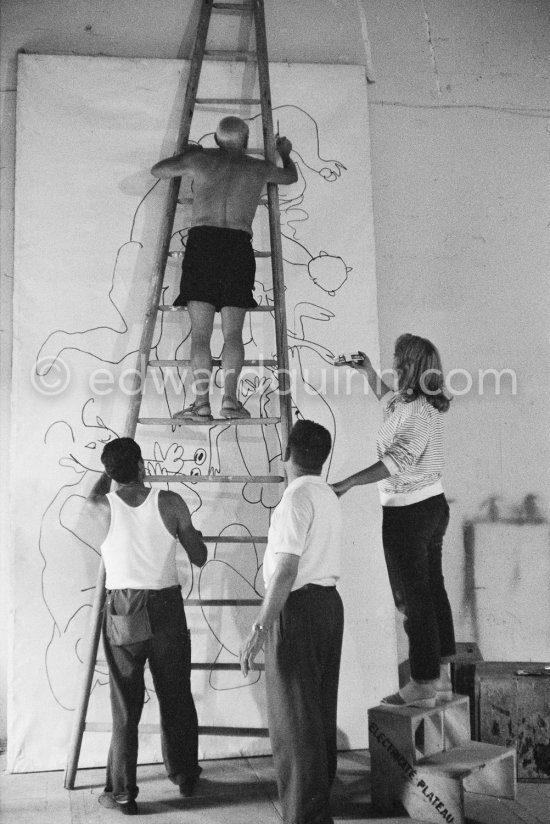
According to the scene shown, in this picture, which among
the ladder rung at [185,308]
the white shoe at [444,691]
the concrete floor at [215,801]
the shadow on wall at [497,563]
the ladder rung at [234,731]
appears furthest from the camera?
the shadow on wall at [497,563]

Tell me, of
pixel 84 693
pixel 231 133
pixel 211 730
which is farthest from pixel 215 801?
pixel 231 133

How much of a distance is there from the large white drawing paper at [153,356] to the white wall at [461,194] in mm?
218

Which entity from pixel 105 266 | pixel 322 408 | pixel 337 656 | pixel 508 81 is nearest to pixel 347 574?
pixel 322 408

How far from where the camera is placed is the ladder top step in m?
2.74

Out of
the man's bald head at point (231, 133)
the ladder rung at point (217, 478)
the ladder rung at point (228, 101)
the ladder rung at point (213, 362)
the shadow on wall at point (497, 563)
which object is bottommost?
the shadow on wall at point (497, 563)

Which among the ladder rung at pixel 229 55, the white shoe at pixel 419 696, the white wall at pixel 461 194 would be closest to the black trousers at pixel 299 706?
the white shoe at pixel 419 696

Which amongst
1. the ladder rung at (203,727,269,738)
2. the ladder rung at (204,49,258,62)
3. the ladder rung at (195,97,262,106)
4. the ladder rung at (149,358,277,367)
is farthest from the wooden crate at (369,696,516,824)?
the ladder rung at (204,49,258,62)

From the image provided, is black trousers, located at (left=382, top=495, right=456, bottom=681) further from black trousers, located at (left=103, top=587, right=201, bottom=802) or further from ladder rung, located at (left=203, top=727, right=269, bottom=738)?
black trousers, located at (left=103, top=587, right=201, bottom=802)

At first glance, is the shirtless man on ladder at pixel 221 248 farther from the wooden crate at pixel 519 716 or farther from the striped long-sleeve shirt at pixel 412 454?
the wooden crate at pixel 519 716

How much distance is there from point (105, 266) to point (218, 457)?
1.00 metres

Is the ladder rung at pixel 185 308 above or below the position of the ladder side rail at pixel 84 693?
above

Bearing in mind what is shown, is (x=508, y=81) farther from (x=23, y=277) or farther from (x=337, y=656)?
(x=337, y=656)

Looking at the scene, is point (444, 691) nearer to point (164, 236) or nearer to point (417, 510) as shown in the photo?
point (417, 510)

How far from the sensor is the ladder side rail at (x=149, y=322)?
10.5ft
